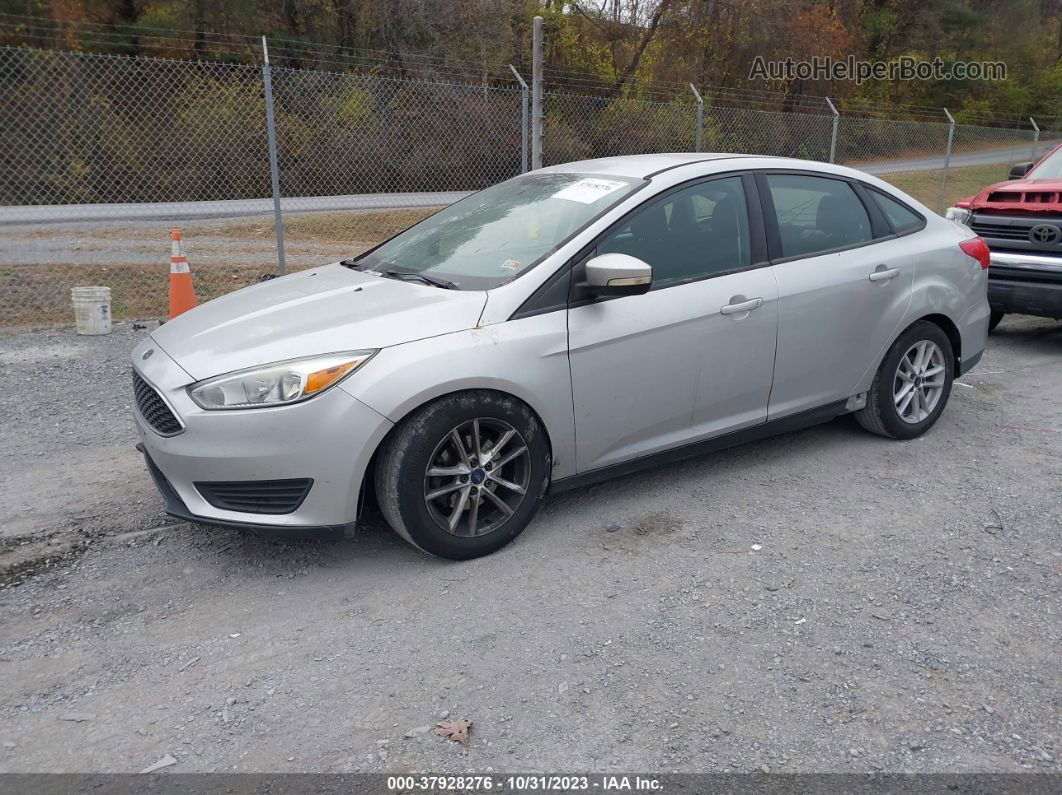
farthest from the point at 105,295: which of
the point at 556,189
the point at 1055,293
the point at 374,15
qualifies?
the point at 374,15

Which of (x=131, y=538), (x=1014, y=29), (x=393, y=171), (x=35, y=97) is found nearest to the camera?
(x=131, y=538)

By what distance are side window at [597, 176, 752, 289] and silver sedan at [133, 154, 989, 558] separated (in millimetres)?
11

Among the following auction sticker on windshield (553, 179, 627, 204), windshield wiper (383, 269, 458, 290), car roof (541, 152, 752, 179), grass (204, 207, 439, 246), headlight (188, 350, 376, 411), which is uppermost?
car roof (541, 152, 752, 179)

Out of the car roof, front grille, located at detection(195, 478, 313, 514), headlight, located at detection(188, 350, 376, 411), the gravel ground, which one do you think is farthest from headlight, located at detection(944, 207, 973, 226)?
front grille, located at detection(195, 478, 313, 514)

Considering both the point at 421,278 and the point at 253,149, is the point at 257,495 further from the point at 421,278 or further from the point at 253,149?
the point at 253,149

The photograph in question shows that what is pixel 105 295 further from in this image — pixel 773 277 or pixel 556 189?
pixel 773 277

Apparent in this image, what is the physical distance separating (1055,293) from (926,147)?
13.8 m

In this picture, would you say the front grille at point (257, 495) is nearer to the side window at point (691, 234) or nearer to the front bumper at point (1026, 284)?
the side window at point (691, 234)

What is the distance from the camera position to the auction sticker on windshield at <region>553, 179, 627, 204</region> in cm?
427

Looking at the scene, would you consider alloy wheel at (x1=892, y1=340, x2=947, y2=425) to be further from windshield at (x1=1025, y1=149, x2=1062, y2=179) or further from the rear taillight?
windshield at (x1=1025, y1=149, x2=1062, y2=179)

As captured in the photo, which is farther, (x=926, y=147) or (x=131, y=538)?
(x=926, y=147)

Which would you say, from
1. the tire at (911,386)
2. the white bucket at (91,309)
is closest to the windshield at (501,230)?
the tire at (911,386)

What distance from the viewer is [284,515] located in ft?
11.3

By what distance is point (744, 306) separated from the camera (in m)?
4.27
